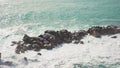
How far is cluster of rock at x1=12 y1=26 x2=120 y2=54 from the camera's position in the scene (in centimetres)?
2017

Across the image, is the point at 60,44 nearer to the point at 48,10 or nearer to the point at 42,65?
the point at 42,65

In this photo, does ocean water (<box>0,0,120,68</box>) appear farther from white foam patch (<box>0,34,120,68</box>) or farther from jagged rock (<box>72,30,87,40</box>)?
jagged rock (<box>72,30,87,40</box>)

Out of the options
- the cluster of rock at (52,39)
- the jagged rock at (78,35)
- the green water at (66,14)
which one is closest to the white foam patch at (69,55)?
the cluster of rock at (52,39)

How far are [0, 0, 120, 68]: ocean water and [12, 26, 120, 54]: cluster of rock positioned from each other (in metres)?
0.65

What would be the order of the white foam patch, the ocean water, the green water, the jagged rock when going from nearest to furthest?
the white foam patch, the ocean water, the jagged rock, the green water

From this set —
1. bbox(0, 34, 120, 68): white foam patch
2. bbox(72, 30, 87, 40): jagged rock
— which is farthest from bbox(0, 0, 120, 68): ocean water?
bbox(72, 30, 87, 40): jagged rock

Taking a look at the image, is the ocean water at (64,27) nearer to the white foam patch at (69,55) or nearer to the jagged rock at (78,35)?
the white foam patch at (69,55)

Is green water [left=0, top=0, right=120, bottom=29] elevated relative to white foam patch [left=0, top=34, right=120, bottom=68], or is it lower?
elevated

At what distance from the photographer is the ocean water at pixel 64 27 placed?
17156 mm

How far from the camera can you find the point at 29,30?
2748 cm

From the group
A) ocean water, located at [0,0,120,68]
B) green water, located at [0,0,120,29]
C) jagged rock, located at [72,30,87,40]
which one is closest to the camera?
ocean water, located at [0,0,120,68]

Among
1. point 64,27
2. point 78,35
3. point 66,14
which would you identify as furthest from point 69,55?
point 66,14

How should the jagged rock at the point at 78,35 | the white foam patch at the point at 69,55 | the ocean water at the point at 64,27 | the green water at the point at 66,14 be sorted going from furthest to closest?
the green water at the point at 66,14 < the jagged rock at the point at 78,35 < the ocean water at the point at 64,27 < the white foam patch at the point at 69,55

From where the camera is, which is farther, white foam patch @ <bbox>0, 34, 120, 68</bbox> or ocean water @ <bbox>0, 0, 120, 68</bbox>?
ocean water @ <bbox>0, 0, 120, 68</bbox>
